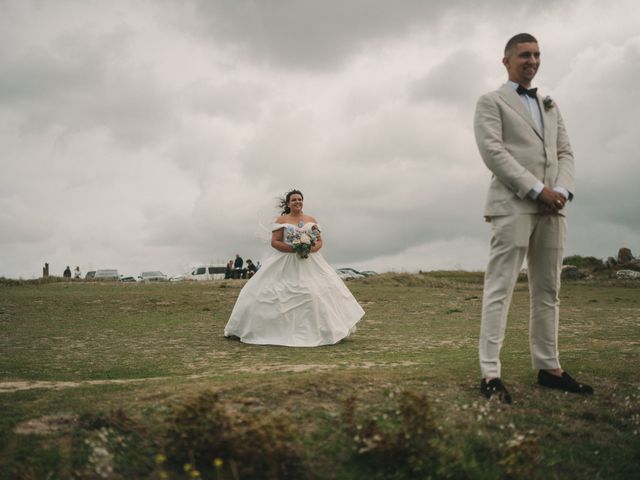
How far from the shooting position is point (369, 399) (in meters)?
4.58

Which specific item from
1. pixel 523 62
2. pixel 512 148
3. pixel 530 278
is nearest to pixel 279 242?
pixel 530 278

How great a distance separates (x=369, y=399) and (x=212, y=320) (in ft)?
38.1

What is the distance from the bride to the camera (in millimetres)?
11281

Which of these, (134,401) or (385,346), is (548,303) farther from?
(385,346)

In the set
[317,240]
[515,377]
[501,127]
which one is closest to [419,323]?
[317,240]

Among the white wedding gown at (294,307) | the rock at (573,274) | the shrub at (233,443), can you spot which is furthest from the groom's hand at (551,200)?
the rock at (573,274)

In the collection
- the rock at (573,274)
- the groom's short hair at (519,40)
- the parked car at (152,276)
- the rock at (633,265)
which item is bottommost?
the parked car at (152,276)

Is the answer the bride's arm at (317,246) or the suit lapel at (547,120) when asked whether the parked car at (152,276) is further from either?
the suit lapel at (547,120)

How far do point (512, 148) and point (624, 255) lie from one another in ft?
152

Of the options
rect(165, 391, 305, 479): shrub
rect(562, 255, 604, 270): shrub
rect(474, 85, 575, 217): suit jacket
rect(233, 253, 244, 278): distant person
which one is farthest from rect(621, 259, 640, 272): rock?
rect(165, 391, 305, 479): shrub

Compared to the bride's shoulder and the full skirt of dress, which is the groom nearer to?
the full skirt of dress

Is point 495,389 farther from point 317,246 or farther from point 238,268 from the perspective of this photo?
point 238,268

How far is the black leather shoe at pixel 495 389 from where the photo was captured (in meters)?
4.76

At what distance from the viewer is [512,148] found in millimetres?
5270
